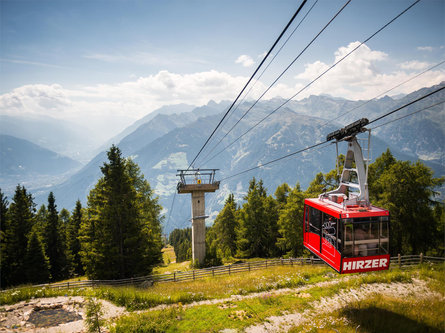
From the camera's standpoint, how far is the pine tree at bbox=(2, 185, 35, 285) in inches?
1123

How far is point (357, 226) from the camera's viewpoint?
10.3 metres

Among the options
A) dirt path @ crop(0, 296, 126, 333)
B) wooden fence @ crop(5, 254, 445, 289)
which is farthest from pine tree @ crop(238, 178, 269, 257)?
dirt path @ crop(0, 296, 126, 333)

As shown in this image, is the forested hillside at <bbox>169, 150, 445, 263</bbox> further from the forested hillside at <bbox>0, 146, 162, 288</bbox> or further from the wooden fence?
the forested hillside at <bbox>0, 146, 162, 288</bbox>

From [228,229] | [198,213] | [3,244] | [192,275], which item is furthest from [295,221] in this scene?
[3,244]

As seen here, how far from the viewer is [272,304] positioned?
46.4ft

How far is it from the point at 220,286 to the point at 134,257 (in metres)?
9.29

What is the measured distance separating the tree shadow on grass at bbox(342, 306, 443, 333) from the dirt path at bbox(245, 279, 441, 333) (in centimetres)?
127

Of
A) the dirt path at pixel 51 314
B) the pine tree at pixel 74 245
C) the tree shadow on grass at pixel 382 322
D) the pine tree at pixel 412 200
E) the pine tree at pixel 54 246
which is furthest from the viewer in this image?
the pine tree at pixel 74 245

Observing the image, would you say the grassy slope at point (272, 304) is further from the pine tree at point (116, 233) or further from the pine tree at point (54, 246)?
the pine tree at point (54, 246)

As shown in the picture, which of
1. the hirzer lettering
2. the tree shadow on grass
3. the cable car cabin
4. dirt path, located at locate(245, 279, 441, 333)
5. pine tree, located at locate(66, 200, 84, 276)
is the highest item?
the cable car cabin

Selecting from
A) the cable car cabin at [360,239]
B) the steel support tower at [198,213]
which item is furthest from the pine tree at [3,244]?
the cable car cabin at [360,239]

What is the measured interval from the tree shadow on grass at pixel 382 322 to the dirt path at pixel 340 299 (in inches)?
49.9

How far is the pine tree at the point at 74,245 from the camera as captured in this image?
39.2 m

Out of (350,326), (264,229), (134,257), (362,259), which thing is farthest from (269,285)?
(264,229)
